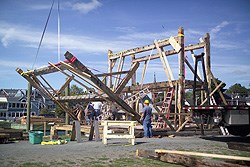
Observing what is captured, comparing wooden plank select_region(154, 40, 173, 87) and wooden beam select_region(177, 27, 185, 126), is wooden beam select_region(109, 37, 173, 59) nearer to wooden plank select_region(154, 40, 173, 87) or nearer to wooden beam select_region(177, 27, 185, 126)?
wooden plank select_region(154, 40, 173, 87)

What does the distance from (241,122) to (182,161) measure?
426 centimetres

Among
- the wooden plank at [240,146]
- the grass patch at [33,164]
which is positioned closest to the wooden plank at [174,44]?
the wooden plank at [240,146]

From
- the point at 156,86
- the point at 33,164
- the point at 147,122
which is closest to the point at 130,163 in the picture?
the point at 33,164

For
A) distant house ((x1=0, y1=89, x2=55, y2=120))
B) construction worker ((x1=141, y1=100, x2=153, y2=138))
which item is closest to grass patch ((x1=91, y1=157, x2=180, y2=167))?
construction worker ((x1=141, y1=100, x2=153, y2=138))

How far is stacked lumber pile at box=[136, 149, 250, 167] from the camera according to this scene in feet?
17.4

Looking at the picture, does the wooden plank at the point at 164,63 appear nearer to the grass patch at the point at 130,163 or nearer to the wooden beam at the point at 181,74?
the wooden beam at the point at 181,74

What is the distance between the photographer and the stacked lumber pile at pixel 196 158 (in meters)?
5.30

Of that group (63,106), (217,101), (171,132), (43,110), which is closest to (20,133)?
(63,106)

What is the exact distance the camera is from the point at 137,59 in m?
17.8

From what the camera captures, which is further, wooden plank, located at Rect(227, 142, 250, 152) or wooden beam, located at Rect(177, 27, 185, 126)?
wooden beam, located at Rect(177, 27, 185, 126)

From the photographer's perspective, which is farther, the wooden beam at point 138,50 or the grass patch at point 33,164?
the wooden beam at point 138,50

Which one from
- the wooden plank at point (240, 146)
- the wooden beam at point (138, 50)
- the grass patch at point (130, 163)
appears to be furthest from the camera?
the wooden beam at point (138, 50)

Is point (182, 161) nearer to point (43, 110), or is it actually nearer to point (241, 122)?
point (241, 122)

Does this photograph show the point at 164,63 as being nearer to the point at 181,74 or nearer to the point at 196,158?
the point at 181,74
